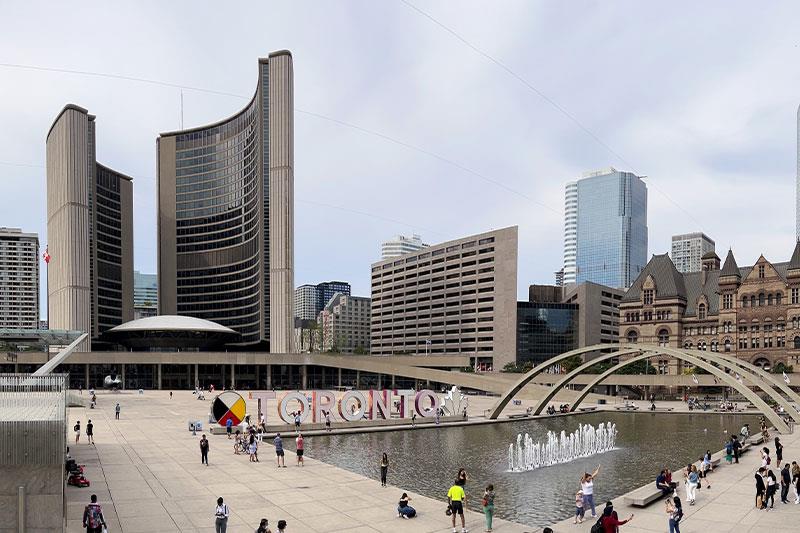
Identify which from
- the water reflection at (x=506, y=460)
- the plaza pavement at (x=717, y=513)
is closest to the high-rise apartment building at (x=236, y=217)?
the water reflection at (x=506, y=460)

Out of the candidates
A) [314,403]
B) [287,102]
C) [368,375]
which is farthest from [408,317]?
[314,403]

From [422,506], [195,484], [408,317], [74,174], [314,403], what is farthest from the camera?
[408,317]

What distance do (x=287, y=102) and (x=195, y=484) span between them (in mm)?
107061

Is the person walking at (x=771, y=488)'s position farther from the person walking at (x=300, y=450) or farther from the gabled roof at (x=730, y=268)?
the gabled roof at (x=730, y=268)

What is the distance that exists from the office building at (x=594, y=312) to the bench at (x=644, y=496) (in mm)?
129272

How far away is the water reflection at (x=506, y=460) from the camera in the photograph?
2525cm

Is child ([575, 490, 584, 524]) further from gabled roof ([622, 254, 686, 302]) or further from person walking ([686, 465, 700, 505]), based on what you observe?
gabled roof ([622, 254, 686, 302])

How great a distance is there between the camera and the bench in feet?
73.4

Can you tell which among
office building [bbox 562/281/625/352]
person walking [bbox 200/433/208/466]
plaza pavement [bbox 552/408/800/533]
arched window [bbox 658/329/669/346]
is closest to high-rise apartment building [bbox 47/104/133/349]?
person walking [bbox 200/433/208/466]

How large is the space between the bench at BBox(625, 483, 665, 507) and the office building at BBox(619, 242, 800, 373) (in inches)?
3730

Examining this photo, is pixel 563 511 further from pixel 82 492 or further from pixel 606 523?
pixel 82 492

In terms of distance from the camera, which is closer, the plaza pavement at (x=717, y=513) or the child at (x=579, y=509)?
the plaza pavement at (x=717, y=513)

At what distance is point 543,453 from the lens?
3628 centimetres

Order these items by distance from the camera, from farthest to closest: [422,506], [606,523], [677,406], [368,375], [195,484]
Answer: [368,375]
[677,406]
[195,484]
[422,506]
[606,523]
